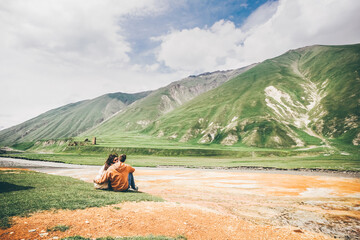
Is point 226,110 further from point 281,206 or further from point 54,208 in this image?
point 54,208

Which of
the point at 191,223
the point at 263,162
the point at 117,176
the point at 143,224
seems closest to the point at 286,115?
the point at 263,162

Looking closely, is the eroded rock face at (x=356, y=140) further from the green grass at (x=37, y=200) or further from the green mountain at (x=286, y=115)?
the green grass at (x=37, y=200)

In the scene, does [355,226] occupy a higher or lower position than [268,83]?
lower

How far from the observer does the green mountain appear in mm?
121625

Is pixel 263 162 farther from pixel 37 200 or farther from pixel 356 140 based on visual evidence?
pixel 356 140

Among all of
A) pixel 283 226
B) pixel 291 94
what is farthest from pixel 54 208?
pixel 291 94

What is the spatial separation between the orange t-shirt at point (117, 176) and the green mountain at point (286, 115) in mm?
116472

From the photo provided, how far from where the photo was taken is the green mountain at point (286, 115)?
121625 mm

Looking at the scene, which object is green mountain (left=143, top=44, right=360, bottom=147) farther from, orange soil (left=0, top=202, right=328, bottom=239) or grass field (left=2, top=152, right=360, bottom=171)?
orange soil (left=0, top=202, right=328, bottom=239)

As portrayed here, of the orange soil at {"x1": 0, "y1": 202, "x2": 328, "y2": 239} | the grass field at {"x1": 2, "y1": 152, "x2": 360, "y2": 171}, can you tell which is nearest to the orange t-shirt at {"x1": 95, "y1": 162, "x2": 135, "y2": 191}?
the orange soil at {"x1": 0, "y1": 202, "x2": 328, "y2": 239}

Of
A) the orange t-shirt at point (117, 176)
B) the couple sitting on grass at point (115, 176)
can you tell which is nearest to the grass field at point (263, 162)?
A: the couple sitting on grass at point (115, 176)

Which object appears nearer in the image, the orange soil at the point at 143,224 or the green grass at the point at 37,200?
the orange soil at the point at 143,224

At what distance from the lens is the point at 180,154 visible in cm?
9450

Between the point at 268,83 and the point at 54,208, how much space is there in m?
215
